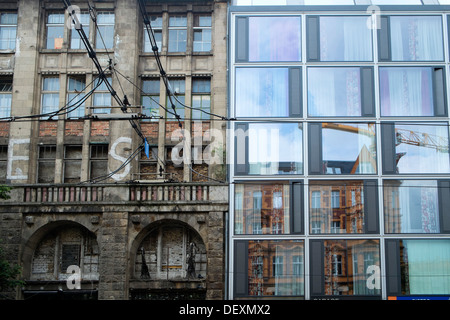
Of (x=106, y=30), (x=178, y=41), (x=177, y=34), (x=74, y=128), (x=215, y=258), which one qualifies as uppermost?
(x=106, y=30)

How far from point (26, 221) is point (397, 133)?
17.6 m

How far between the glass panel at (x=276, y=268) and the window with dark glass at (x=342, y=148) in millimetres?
3677

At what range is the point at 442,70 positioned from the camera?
2886 centimetres

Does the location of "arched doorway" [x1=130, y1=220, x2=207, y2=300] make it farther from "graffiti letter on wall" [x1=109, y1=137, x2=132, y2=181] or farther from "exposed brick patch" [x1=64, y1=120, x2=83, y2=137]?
"exposed brick patch" [x1=64, y1=120, x2=83, y2=137]

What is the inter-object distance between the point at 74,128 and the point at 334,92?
41.5ft

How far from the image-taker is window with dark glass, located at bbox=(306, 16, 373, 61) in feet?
95.7

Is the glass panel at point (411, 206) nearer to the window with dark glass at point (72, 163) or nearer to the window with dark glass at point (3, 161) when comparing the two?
the window with dark glass at point (72, 163)

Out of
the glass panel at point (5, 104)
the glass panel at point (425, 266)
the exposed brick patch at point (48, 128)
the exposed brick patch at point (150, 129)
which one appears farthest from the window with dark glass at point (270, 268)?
the glass panel at point (5, 104)

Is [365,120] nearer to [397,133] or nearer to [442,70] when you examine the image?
[397,133]

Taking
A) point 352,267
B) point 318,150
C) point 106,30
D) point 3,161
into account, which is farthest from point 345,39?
point 3,161

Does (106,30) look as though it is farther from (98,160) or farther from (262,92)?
(262,92)

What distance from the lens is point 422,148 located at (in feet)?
92.1

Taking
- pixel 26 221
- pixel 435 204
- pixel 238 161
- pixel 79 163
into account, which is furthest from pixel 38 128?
pixel 435 204

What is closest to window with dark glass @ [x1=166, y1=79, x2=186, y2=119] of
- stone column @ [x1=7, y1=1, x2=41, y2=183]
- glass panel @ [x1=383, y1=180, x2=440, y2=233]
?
stone column @ [x1=7, y1=1, x2=41, y2=183]
